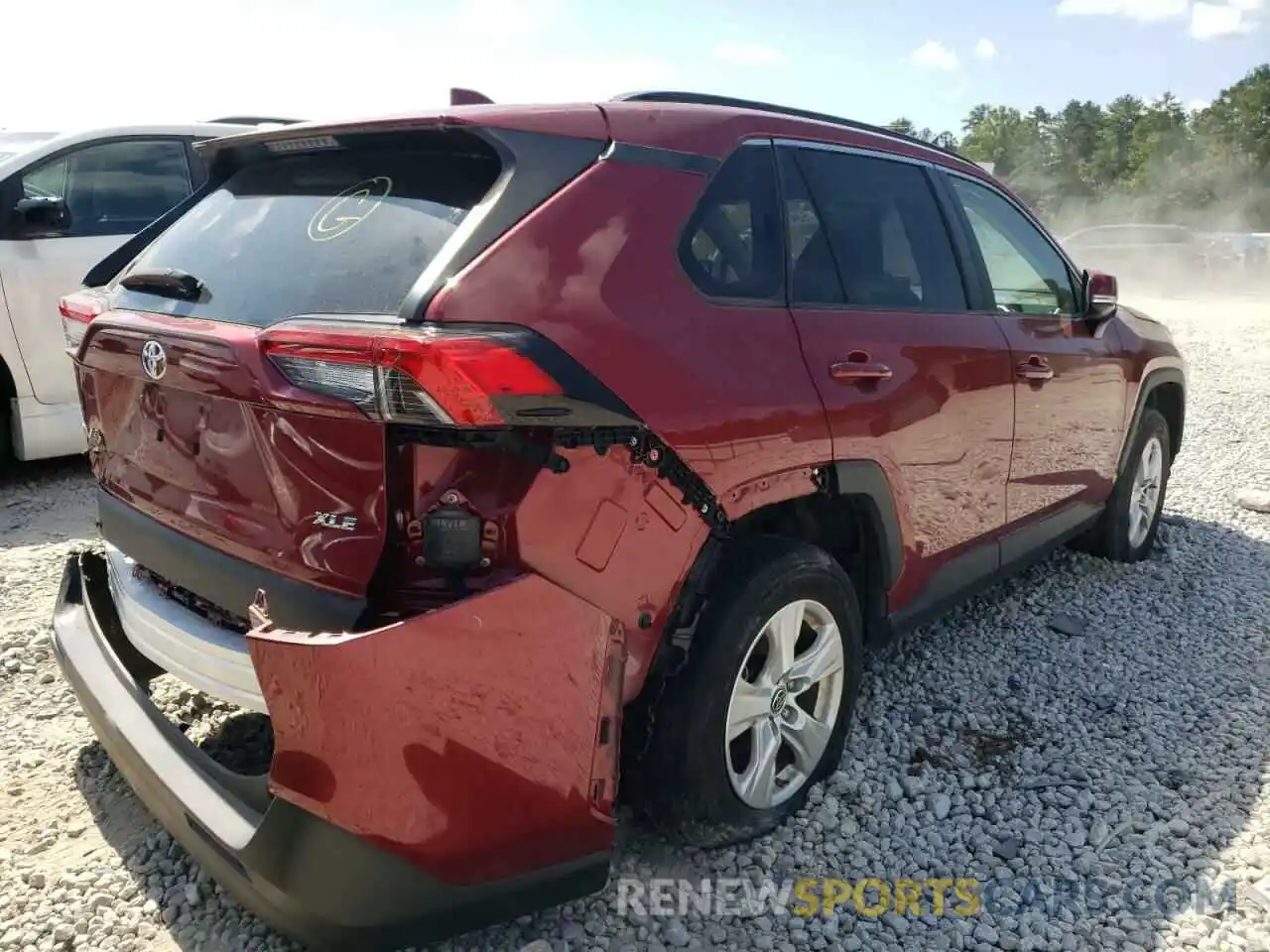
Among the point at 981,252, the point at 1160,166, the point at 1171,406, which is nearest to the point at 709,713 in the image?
the point at 981,252

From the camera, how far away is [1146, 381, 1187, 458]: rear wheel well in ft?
16.5

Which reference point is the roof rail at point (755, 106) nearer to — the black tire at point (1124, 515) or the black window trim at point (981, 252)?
the black window trim at point (981, 252)

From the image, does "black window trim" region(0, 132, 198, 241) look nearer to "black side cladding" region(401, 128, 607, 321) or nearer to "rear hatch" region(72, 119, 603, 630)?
"rear hatch" region(72, 119, 603, 630)

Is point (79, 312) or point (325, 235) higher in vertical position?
point (325, 235)

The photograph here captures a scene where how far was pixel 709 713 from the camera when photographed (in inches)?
94.7

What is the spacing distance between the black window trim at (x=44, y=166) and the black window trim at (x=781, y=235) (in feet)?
15.0

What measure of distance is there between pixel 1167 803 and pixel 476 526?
7.71 ft

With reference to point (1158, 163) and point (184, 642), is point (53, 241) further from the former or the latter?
point (1158, 163)

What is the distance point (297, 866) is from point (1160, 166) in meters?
51.8

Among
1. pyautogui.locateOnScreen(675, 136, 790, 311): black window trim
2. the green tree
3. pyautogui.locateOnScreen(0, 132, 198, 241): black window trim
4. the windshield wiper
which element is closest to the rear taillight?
the windshield wiper

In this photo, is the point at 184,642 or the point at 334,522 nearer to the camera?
the point at 334,522

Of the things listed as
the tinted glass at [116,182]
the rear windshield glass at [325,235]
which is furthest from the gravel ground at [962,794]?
the tinted glass at [116,182]

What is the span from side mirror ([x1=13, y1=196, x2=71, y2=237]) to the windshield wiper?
3423 millimetres

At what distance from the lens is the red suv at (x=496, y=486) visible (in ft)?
6.13
